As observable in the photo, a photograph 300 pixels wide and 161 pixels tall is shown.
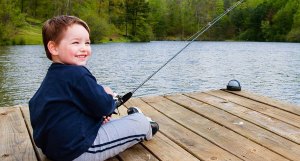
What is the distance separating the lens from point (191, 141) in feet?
10.4

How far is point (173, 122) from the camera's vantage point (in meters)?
3.78

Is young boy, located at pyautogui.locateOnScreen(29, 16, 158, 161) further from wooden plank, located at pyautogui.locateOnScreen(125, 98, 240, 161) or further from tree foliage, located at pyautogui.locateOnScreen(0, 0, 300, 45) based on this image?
tree foliage, located at pyautogui.locateOnScreen(0, 0, 300, 45)

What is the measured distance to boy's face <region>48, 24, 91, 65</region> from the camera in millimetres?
2426

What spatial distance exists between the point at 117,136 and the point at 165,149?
0.45 metres

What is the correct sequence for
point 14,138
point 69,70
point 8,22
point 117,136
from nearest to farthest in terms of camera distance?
point 69,70, point 117,136, point 14,138, point 8,22

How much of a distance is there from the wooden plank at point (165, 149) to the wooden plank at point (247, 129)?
0.70m

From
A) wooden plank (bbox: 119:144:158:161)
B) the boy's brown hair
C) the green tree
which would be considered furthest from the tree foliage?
the boy's brown hair

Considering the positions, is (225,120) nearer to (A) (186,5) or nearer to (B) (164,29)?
(B) (164,29)

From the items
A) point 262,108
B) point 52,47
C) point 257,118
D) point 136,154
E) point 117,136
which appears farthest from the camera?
point 262,108

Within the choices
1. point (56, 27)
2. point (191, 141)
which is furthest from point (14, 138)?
point (191, 141)

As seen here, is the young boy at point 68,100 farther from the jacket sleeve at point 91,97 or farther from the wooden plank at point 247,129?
the wooden plank at point 247,129

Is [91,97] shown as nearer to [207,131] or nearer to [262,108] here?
[207,131]

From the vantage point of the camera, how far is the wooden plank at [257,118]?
343 cm

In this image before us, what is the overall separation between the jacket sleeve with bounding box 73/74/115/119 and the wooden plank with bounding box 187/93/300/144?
1.73 metres
